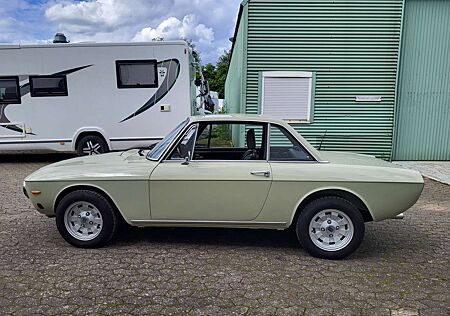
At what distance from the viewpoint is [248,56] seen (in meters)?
9.34

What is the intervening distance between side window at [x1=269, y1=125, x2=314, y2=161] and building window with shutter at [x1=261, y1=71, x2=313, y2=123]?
17.9 ft

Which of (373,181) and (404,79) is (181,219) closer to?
(373,181)

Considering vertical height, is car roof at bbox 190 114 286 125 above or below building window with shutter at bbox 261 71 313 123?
below

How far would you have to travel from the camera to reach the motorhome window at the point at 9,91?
9.16 metres

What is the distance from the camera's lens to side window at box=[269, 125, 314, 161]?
3.91 m

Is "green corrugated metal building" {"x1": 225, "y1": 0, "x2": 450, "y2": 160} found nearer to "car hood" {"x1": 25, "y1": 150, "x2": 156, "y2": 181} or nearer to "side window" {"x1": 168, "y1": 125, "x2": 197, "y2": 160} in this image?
"side window" {"x1": 168, "y1": 125, "x2": 197, "y2": 160}

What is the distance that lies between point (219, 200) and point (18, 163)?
27.2ft

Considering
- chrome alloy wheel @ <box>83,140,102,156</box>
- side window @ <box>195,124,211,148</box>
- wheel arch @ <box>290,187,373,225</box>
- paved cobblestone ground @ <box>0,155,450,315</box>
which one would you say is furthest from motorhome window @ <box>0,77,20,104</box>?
wheel arch @ <box>290,187,373,225</box>

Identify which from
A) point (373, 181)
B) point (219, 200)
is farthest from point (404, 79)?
point (219, 200)

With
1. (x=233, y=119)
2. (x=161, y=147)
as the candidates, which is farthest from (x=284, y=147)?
(x=161, y=147)

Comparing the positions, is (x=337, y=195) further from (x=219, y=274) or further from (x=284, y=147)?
(x=219, y=274)

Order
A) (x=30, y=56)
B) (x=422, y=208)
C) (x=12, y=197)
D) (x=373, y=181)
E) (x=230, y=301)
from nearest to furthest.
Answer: (x=230, y=301), (x=373, y=181), (x=422, y=208), (x=12, y=197), (x=30, y=56)

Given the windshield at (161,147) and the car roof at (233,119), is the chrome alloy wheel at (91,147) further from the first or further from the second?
the car roof at (233,119)

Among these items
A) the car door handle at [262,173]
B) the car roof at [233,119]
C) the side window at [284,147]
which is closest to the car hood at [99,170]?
the car roof at [233,119]
